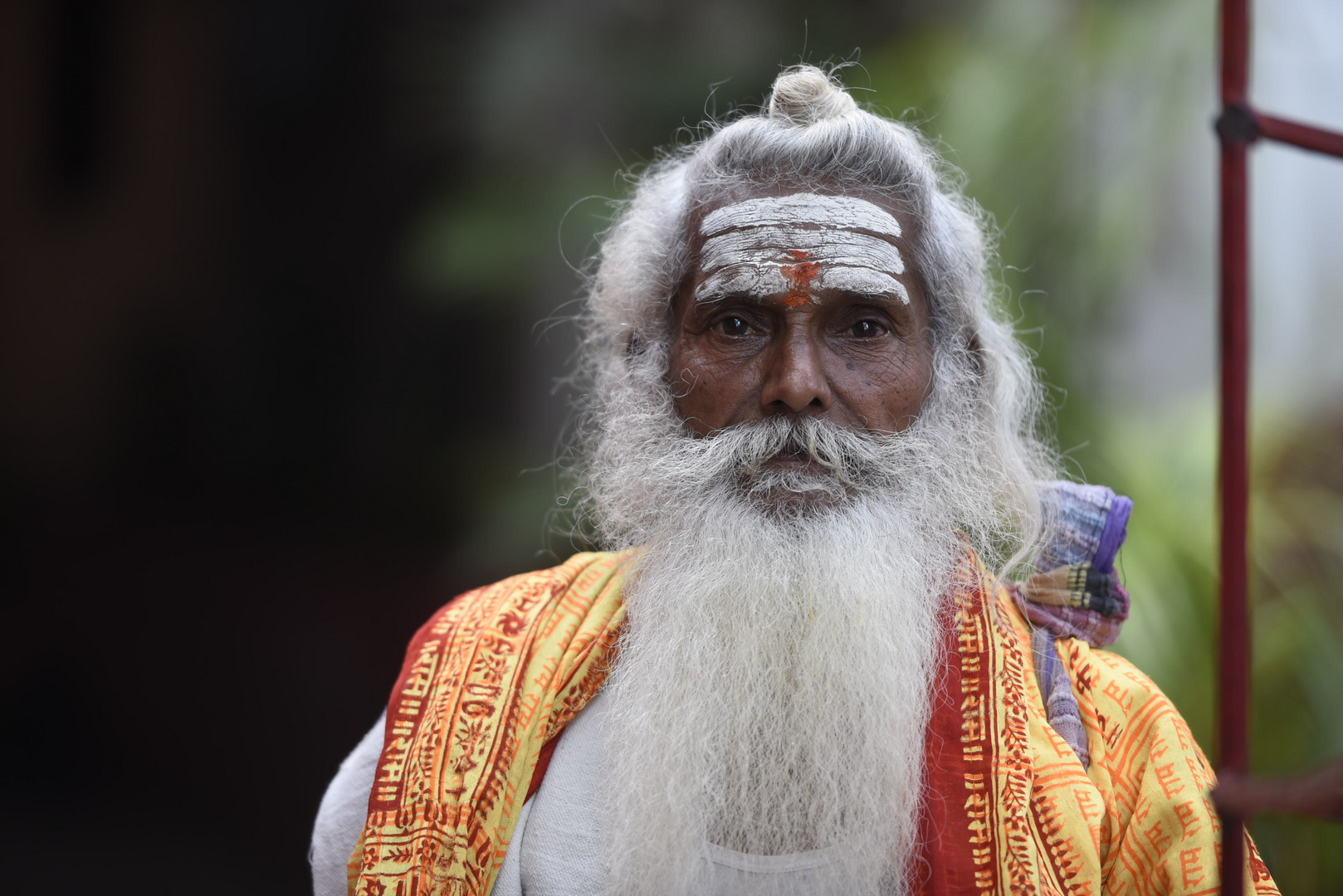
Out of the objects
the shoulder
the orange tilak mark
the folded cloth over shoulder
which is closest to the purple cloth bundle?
the folded cloth over shoulder

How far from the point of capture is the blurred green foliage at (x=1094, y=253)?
2496 millimetres

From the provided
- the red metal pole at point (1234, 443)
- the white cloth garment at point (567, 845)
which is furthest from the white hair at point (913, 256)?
the red metal pole at point (1234, 443)

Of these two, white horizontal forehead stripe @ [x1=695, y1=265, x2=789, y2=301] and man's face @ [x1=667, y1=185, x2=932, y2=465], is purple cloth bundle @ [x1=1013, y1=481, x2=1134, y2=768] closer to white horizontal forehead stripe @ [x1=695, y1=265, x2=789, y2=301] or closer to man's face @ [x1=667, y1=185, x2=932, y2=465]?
man's face @ [x1=667, y1=185, x2=932, y2=465]

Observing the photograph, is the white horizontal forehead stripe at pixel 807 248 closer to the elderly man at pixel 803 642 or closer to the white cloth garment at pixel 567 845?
the elderly man at pixel 803 642

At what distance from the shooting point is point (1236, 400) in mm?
793

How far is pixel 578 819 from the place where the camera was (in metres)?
1.50

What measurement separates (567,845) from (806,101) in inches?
→ 51.9

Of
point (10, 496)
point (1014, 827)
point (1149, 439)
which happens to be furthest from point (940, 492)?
point (10, 496)

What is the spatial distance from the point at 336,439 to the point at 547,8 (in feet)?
5.53

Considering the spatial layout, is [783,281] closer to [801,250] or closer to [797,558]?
[801,250]

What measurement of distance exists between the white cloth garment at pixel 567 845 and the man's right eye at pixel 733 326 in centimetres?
65

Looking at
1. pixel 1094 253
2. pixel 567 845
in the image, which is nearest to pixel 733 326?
pixel 567 845

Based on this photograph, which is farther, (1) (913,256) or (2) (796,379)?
(1) (913,256)

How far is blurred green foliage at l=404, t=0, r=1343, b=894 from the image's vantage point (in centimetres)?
250
